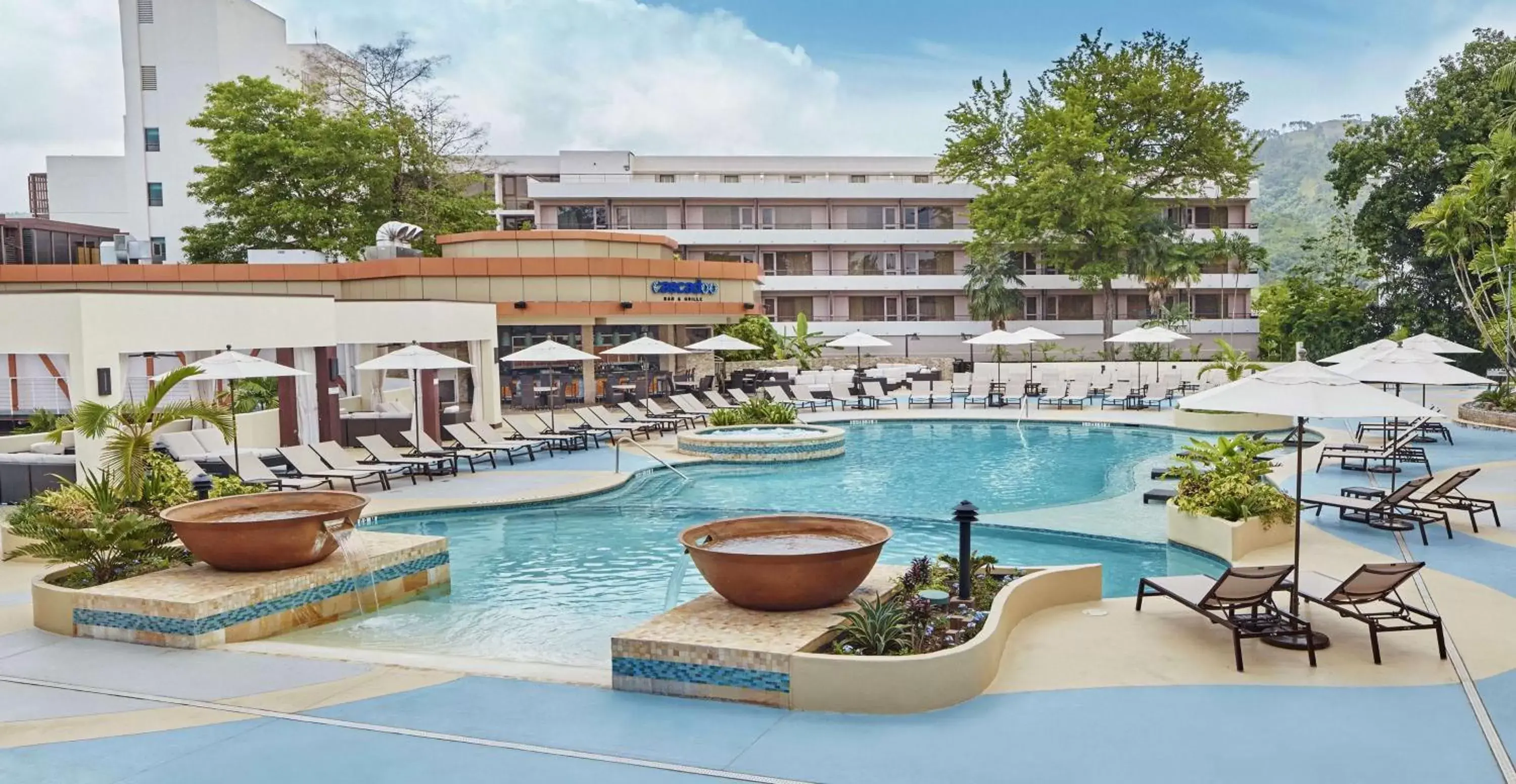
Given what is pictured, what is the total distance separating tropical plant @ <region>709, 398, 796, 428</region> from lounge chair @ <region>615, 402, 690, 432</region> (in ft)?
3.41

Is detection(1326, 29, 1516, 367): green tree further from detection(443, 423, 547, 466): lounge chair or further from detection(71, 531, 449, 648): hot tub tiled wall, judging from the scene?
detection(71, 531, 449, 648): hot tub tiled wall

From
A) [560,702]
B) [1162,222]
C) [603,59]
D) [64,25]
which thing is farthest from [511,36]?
[560,702]

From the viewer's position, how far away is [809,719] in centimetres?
650

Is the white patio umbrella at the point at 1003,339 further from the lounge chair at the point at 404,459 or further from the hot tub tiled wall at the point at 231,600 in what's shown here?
the hot tub tiled wall at the point at 231,600

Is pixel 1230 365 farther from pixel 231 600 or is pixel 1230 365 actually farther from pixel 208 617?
pixel 208 617

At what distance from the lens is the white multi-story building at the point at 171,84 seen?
158ft

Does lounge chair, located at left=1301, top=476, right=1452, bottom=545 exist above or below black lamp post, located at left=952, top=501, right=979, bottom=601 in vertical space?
below

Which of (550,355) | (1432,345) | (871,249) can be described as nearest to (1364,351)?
(1432,345)

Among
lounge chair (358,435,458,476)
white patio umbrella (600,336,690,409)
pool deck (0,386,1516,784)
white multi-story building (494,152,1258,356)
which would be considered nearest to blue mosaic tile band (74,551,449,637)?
pool deck (0,386,1516,784)

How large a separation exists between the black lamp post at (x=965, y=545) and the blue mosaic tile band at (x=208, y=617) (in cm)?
553

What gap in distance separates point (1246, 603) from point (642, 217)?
48.7 m

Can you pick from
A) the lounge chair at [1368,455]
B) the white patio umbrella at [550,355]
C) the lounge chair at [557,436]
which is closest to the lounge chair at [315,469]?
the lounge chair at [557,436]

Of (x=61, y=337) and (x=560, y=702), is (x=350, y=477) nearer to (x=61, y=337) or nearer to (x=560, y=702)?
(x=61, y=337)

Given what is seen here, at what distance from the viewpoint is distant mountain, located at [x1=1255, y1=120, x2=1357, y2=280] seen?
3578 inches
